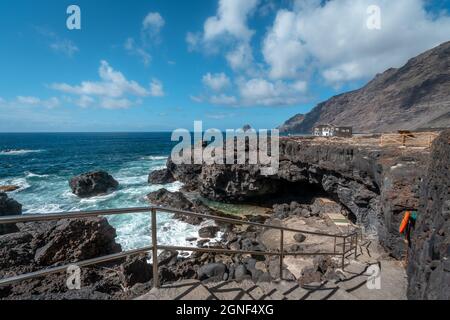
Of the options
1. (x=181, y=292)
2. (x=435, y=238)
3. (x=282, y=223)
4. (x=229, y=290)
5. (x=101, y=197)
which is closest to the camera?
(x=181, y=292)

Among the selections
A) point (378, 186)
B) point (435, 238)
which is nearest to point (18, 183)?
point (378, 186)

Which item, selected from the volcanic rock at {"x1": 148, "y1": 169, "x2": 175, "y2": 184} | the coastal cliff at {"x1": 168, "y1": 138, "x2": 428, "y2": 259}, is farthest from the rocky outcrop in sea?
the coastal cliff at {"x1": 168, "y1": 138, "x2": 428, "y2": 259}

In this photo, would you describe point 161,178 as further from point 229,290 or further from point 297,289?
point 229,290

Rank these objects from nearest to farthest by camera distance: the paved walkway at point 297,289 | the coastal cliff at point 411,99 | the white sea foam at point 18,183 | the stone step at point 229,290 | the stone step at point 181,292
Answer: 1. the stone step at point 181,292
2. the paved walkway at point 297,289
3. the stone step at point 229,290
4. the white sea foam at point 18,183
5. the coastal cliff at point 411,99

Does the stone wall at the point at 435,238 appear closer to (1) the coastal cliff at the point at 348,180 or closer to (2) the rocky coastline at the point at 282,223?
(2) the rocky coastline at the point at 282,223

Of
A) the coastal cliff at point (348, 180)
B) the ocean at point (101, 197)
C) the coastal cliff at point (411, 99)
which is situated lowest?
the ocean at point (101, 197)

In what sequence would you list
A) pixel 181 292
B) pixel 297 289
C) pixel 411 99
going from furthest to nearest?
pixel 411 99 < pixel 297 289 < pixel 181 292

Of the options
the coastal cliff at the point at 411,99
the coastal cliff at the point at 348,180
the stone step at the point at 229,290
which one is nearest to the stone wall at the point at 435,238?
the stone step at the point at 229,290

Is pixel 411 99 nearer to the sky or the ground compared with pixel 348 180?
nearer to the sky
